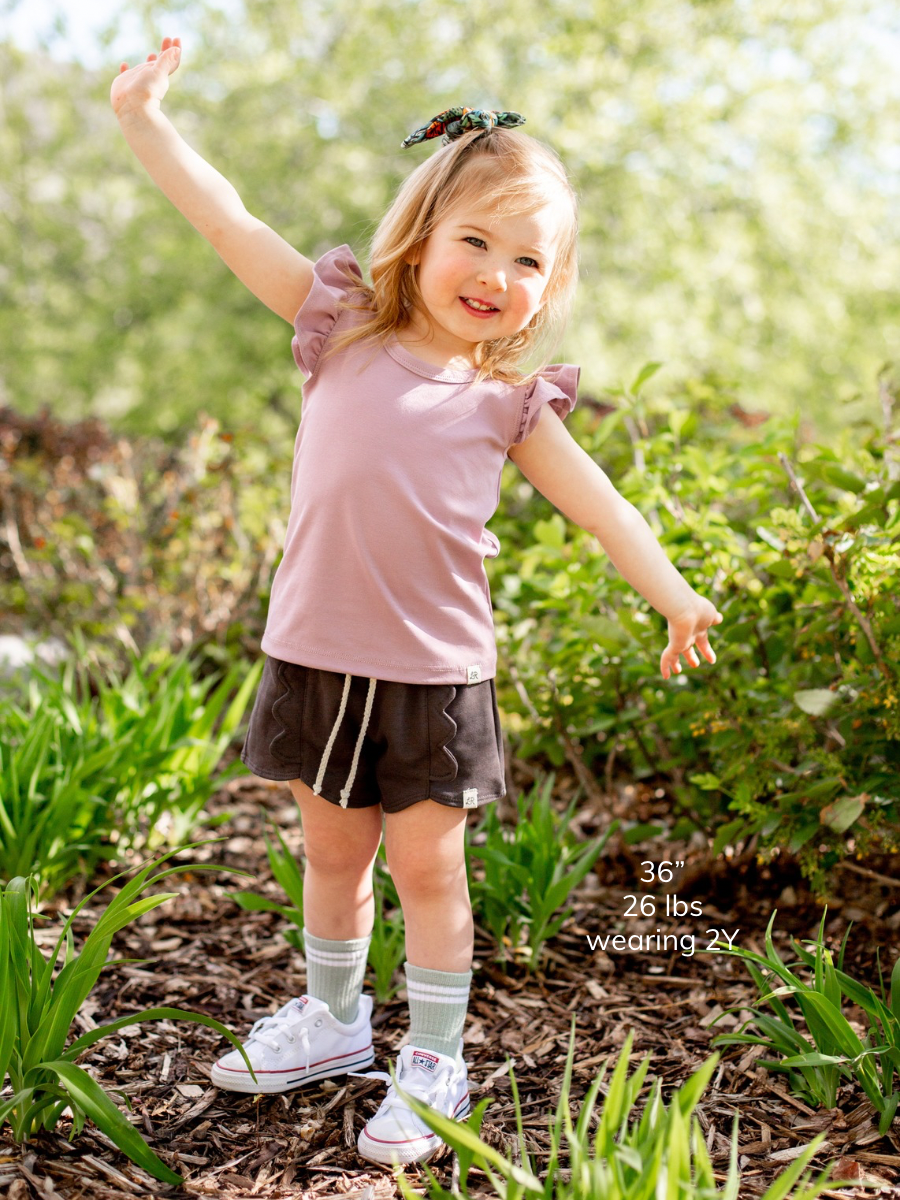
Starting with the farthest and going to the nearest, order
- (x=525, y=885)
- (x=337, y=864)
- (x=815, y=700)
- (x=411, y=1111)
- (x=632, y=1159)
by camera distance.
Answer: (x=525, y=885) → (x=815, y=700) → (x=337, y=864) → (x=411, y=1111) → (x=632, y=1159)

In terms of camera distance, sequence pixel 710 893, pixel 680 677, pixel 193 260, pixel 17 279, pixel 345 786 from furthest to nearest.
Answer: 1. pixel 17 279
2. pixel 193 260
3. pixel 710 893
4. pixel 680 677
5. pixel 345 786

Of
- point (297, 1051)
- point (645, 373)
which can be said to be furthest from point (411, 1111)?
point (645, 373)

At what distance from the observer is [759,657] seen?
2.53m

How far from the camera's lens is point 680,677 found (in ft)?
7.80

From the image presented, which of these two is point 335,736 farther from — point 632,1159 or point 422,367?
point 632,1159

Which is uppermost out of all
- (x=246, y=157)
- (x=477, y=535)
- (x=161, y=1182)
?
(x=246, y=157)

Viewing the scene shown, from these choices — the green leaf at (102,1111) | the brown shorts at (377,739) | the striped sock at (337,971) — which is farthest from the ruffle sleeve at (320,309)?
the green leaf at (102,1111)

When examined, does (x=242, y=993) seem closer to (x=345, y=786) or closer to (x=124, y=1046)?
(x=124, y=1046)

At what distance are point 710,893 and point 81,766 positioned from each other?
1594 millimetres

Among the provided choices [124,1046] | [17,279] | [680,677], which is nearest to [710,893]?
[680,677]

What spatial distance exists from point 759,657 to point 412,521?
3.99ft

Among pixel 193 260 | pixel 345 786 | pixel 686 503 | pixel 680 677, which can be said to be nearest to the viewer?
pixel 345 786

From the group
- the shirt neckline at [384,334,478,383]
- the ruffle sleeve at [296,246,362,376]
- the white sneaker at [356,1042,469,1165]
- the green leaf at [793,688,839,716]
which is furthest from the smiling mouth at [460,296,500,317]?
the white sneaker at [356,1042,469,1165]

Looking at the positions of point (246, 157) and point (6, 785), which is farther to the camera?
point (246, 157)
